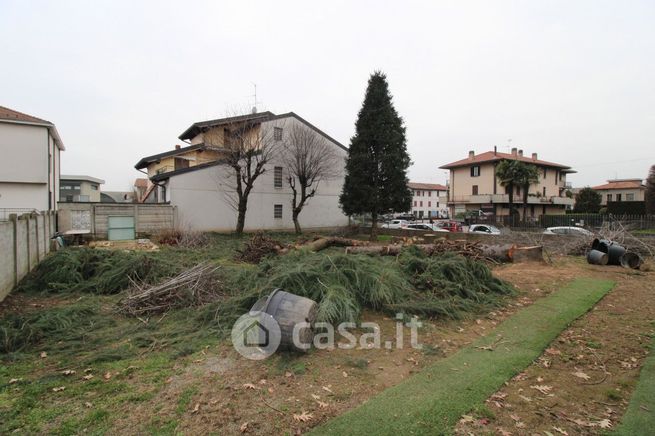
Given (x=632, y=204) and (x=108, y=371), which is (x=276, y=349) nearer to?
(x=108, y=371)

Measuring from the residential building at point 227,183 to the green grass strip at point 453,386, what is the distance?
64.9 ft

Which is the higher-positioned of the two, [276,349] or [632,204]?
[632,204]

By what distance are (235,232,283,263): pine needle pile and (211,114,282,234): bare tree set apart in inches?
392

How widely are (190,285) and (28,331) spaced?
8.03 feet

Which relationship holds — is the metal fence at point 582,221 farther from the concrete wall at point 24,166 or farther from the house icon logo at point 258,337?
the concrete wall at point 24,166

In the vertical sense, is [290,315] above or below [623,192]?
below

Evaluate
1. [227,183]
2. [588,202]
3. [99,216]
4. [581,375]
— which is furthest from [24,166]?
[588,202]

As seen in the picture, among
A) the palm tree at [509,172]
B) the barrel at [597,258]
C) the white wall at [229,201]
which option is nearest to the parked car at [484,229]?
the barrel at [597,258]

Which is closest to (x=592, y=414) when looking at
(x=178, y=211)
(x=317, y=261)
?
(x=317, y=261)

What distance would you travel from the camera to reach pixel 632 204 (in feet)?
119

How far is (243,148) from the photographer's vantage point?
21.8m

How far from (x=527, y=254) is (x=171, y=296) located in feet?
35.8

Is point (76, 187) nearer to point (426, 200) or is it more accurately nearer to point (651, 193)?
point (426, 200)

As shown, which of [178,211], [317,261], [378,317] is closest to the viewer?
[378,317]
